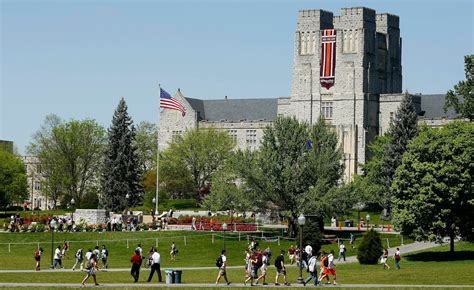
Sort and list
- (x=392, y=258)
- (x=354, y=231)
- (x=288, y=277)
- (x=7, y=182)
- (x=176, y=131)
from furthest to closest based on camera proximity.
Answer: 1. (x=176, y=131)
2. (x=7, y=182)
3. (x=354, y=231)
4. (x=392, y=258)
5. (x=288, y=277)

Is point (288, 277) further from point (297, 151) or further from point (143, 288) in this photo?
point (297, 151)

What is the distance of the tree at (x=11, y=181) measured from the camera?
142 metres

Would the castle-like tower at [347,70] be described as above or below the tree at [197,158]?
above

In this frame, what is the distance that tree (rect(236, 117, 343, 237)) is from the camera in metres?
95.7

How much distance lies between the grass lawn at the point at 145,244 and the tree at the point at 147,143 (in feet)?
218

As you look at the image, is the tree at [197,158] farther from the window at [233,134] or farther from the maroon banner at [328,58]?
the maroon banner at [328,58]

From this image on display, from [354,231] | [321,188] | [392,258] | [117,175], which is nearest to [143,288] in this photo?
[392,258]

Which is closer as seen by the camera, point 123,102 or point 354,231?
point 354,231

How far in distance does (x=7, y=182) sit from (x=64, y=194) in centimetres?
1002

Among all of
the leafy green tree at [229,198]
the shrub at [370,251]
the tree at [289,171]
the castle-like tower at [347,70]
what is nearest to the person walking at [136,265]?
the shrub at [370,251]

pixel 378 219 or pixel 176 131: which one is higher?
pixel 176 131

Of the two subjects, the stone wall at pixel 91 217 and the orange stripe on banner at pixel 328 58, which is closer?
the stone wall at pixel 91 217

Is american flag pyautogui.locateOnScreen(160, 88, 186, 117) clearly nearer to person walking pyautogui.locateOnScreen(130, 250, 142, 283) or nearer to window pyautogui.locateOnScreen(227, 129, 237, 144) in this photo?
person walking pyautogui.locateOnScreen(130, 250, 142, 283)

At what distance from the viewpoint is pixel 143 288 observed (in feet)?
193
